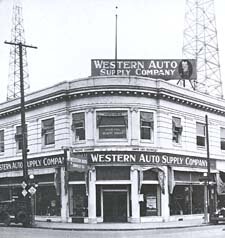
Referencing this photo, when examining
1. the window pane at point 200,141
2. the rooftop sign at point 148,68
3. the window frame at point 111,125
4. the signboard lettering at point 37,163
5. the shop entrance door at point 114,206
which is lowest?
the shop entrance door at point 114,206

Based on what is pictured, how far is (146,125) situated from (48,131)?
690 centimetres

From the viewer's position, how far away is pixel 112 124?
29.8m

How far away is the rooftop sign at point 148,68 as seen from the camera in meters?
34.6

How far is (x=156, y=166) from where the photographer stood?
30219mm

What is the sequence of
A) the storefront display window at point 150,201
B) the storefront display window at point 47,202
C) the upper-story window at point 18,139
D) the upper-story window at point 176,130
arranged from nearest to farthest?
the storefront display window at point 150,201 < the storefront display window at point 47,202 < the upper-story window at point 176,130 < the upper-story window at point 18,139

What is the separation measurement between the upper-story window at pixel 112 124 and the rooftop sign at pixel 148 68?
5.40 m

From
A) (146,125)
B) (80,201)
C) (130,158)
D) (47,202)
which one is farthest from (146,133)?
(47,202)

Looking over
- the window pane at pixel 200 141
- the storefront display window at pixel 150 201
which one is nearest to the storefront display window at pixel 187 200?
the storefront display window at pixel 150 201

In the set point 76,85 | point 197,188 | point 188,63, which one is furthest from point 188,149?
point 76,85

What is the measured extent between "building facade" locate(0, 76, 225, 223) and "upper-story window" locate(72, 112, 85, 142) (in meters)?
0.06

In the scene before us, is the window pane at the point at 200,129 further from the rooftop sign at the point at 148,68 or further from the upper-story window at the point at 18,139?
the upper-story window at the point at 18,139

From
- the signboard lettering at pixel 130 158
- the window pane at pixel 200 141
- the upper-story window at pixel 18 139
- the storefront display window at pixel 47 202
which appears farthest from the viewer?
the upper-story window at pixel 18 139

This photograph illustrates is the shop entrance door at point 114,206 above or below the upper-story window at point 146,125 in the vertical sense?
below

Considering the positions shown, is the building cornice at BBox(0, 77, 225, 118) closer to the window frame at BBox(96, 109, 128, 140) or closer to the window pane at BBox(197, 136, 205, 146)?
the window frame at BBox(96, 109, 128, 140)
